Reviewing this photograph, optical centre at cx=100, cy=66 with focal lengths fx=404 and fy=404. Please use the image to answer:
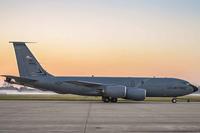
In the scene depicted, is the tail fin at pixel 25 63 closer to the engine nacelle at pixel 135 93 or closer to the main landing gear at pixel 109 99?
the main landing gear at pixel 109 99

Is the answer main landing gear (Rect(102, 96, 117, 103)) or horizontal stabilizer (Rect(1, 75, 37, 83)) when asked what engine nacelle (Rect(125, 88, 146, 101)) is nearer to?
main landing gear (Rect(102, 96, 117, 103))

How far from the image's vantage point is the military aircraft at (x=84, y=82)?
1779 inches

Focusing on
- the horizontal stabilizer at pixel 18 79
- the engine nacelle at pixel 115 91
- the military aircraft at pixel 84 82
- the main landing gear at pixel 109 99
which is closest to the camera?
the engine nacelle at pixel 115 91

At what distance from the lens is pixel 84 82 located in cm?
4438

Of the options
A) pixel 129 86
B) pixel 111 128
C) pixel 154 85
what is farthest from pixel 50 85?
pixel 111 128

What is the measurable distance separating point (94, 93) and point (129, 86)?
13.3 feet

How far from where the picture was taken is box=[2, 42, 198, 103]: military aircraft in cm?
4519

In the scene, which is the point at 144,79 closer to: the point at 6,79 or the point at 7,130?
the point at 6,79

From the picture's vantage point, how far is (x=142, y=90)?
44000 mm

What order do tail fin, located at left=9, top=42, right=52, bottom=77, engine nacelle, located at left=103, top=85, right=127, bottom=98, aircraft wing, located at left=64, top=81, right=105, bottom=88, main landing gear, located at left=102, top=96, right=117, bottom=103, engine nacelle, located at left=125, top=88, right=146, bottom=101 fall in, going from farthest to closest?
tail fin, located at left=9, top=42, right=52, bottom=77 → main landing gear, located at left=102, top=96, right=117, bottom=103 → aircraft wing, located at left=64, top=81, right=105, bottom=88 → engine nacelle, located at left=125, top=88, right=146, bottom=101 → engine nacelle, located at left=103, top=85, right=127, bottom=98

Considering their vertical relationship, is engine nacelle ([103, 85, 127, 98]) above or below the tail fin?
below

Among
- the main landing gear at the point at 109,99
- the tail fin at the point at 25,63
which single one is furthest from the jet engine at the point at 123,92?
the tail fin at the point at 25,63

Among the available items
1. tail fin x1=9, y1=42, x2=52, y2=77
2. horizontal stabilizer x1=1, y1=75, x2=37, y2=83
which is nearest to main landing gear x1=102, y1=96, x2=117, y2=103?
tail fin x1=9, y1=42, x2=52, y2=77

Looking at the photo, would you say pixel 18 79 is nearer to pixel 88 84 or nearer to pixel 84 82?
pixel 84 82
